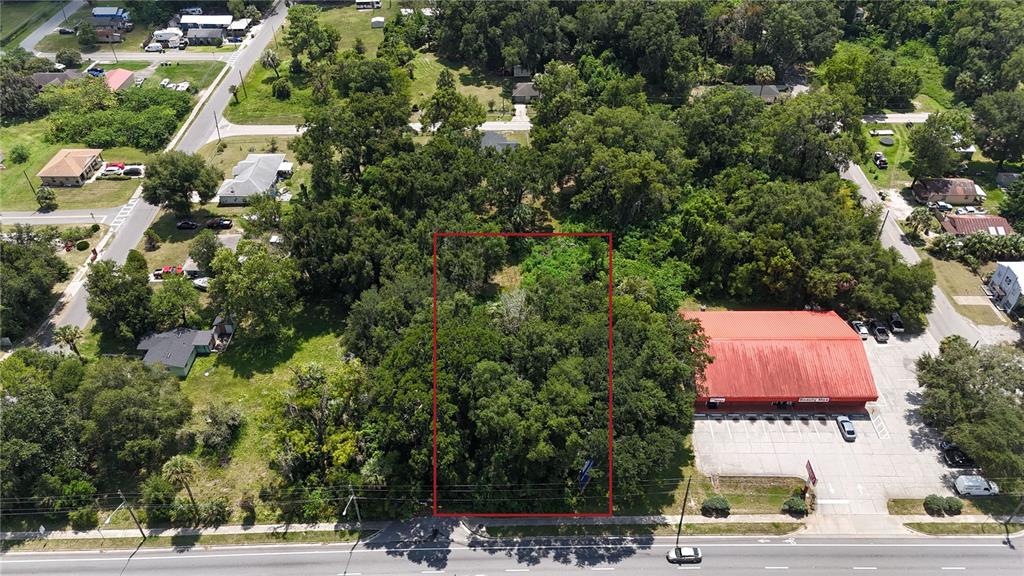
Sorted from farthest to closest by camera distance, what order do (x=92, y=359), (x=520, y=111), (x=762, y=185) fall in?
(x=520, y=111) < (x=762, y=185) < (x=92, y=359)

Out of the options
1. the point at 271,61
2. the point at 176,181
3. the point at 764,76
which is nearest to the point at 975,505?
the point at 764,76

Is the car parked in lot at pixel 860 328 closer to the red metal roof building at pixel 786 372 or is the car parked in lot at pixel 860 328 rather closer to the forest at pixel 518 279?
the forest at pixel 518 279

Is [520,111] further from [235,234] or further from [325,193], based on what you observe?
[235,234]

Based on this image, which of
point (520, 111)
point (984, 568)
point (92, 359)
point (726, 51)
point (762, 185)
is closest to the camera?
point (984, 568)

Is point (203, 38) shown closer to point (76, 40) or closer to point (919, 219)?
point (76, 40)

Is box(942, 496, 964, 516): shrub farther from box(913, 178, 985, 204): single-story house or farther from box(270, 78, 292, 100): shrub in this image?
box(270, 78, 292, 100): shrub

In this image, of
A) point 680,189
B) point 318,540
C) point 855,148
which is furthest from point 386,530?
point 855,148

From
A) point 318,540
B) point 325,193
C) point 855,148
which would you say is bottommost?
point 318,540
